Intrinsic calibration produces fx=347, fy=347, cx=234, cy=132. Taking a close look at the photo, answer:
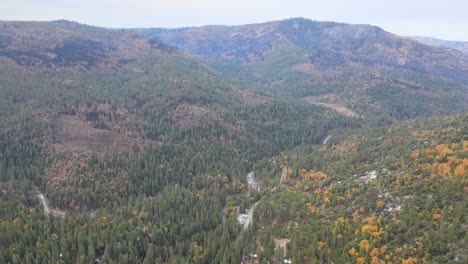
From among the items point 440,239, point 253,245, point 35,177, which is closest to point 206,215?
point 253,245

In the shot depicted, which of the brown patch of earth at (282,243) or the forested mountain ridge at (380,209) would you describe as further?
the brown patch of earth at (282,243)

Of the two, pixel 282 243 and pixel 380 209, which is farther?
pixel 380 209

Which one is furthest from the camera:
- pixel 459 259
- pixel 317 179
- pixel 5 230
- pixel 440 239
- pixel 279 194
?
pixel 317 179

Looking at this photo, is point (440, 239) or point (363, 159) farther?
point (363, 159)

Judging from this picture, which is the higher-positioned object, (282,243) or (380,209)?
(380,209)

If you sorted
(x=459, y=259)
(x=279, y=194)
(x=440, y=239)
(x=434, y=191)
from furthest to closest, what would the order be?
(x=279, y=194)
(x=434, y=191)
(x=440, y=239)
(x=459, y=259)

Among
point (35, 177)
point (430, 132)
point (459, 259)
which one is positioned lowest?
point (35, 177)

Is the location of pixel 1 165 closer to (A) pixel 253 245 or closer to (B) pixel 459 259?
(A) pixel 253 245

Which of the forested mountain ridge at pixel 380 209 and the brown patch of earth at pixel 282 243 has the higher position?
the forested mountain ridge at pixel 380 209

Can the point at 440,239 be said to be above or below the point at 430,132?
below

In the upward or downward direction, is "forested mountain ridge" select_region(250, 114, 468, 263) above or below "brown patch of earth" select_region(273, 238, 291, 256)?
above

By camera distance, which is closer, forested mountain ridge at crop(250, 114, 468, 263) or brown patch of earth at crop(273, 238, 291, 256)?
forested mountain ridge at crop(250, 114, 468, 263)
